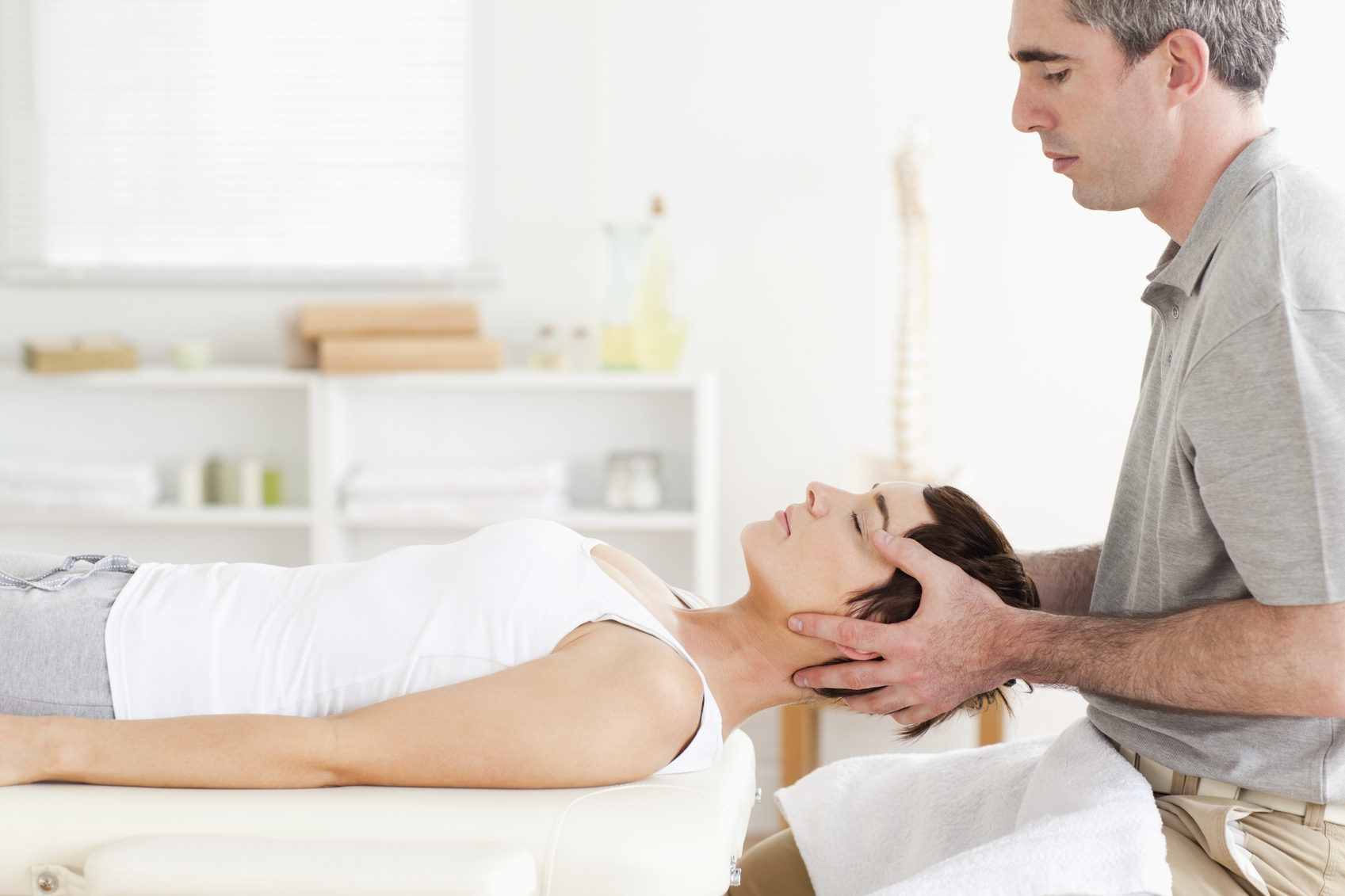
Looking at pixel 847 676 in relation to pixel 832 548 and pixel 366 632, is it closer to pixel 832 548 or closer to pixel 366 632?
pixel 832 548

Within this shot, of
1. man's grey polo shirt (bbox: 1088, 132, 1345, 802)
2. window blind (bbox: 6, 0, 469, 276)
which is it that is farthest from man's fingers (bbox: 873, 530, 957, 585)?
window blind (bbox: 6, 0, 469, 276)

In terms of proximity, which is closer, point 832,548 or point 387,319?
point 832,548

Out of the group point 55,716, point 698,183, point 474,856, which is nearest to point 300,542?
point 698,183

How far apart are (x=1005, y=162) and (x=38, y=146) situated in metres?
2.51

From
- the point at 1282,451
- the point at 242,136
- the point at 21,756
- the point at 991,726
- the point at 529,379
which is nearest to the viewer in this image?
the point at 1282,451

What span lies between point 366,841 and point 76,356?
214 centimetres

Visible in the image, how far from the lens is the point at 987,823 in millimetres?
1336

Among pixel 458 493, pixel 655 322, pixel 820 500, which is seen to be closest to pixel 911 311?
pixel 655 322

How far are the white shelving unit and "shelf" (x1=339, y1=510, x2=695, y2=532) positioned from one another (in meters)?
0.07

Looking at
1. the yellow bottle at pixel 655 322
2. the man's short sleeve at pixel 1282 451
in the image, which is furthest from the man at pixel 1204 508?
the yellow bottle at pixel 655 322

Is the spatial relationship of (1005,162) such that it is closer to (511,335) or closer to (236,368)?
(511,335)

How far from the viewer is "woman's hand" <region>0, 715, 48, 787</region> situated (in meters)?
1.10

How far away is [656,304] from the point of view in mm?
2715

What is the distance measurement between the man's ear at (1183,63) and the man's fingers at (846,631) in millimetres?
661
